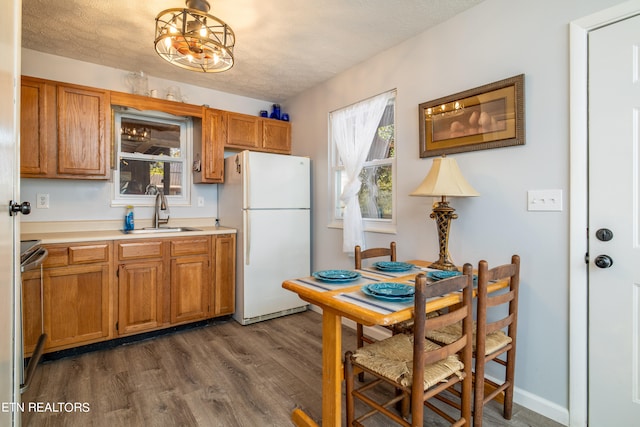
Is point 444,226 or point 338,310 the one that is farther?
point 444,226

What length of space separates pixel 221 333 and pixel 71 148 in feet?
6.66

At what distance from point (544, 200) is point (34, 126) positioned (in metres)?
3.60

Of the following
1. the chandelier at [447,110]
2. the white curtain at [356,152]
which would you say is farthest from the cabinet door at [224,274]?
the chandelier at [447,110]

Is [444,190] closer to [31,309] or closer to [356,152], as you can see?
[356,152]

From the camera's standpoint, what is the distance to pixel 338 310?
1421 mm

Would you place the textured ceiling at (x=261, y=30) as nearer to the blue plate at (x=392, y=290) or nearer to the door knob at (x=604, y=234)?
the door knob at (x=604, y=234)

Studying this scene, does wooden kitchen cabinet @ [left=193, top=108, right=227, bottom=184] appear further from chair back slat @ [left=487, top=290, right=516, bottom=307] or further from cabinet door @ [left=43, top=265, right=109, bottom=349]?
chair back slat @ [left=487, top=290, right=516, bottom=307]

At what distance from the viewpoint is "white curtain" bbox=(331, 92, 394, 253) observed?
290cm

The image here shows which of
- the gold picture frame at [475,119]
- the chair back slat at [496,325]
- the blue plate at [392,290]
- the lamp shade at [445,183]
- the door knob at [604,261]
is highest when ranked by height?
the gold picture frame at [475,119]

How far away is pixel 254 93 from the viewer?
3.78 metres

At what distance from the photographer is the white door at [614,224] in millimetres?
1537

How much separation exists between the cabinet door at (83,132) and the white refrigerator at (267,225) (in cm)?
113

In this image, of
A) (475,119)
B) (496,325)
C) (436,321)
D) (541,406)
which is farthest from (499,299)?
(475,119)

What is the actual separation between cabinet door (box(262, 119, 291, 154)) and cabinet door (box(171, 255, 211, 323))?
1494 mm
